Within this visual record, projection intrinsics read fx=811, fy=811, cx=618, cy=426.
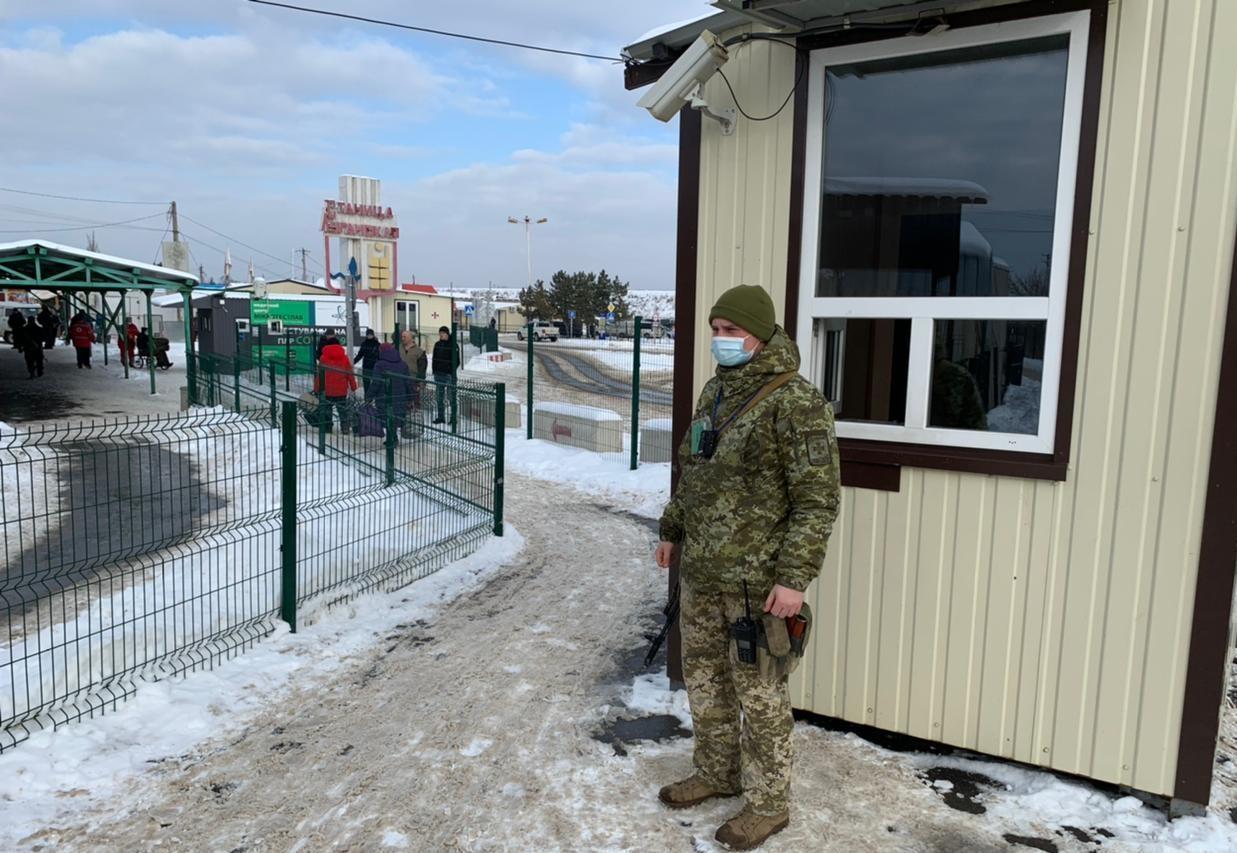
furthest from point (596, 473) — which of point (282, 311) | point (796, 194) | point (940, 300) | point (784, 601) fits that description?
point (282, 311)

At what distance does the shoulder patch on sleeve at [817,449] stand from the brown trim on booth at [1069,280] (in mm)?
888

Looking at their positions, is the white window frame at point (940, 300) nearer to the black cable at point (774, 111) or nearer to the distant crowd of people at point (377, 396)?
the black cable at point (774, 111)

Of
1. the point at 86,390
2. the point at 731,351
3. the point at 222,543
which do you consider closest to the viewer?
the point at 731,351

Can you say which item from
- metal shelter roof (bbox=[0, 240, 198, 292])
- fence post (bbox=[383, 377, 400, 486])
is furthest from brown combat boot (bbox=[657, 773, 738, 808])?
metal shelter roof (bbox=[0, 240, 198, 292])

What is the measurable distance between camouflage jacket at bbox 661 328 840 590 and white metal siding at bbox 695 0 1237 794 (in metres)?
0.92

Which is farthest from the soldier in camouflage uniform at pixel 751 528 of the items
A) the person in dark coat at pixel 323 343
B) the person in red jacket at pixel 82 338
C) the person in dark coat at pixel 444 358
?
the person in red jacket at pixel 82 338

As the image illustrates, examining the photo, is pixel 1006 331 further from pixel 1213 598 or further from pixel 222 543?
pixel 222 543

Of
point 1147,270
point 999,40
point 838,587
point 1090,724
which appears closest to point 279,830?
point 838,587

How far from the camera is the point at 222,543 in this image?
493 cm

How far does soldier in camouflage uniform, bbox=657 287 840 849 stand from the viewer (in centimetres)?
257

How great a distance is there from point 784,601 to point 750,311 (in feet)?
3.15

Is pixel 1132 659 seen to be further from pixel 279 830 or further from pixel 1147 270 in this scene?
pixel 279 830

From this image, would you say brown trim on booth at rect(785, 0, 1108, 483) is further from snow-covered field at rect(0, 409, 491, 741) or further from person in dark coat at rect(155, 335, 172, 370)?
person in dark coat at rect(155, 335, 172, 370)

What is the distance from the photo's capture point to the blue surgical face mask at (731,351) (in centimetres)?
278
